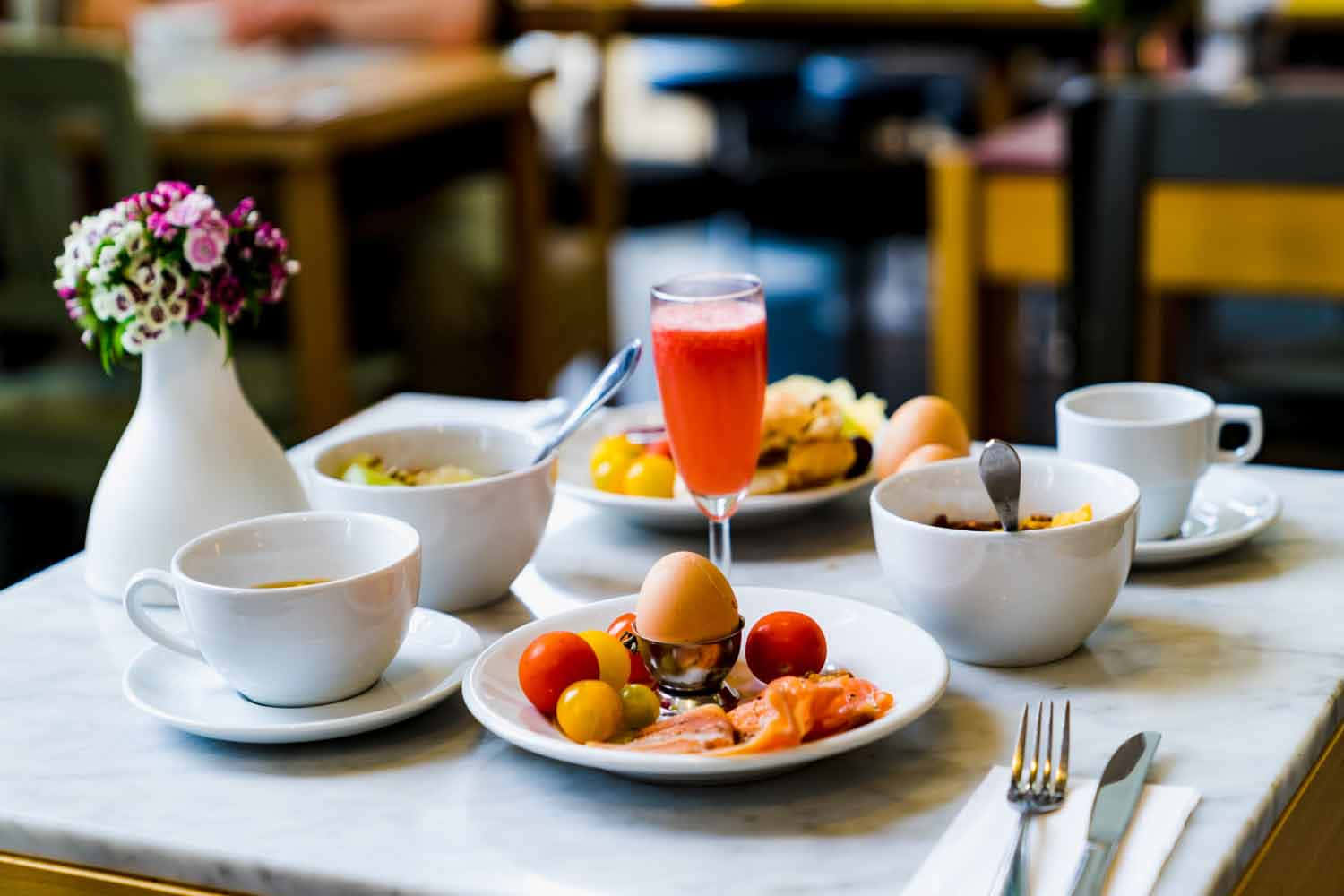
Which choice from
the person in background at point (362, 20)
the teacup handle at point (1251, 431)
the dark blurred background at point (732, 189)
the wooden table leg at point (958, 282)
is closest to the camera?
the teacup handle at point (1251, 431)

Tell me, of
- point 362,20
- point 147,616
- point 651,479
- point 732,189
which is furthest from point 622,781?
point 732,189

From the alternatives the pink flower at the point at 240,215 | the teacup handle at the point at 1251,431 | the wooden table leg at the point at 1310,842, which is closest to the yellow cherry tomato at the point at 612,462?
the pink flower at the point at 240,215

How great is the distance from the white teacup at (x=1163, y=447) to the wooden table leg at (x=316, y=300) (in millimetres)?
1930

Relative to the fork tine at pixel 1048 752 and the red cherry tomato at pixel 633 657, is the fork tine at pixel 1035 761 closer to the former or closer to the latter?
the fork tine at pixel 1048 752

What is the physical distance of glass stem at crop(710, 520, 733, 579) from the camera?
3.73 ft

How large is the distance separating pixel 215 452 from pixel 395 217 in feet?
7.93

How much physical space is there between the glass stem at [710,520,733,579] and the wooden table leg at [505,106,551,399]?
2.52 meters

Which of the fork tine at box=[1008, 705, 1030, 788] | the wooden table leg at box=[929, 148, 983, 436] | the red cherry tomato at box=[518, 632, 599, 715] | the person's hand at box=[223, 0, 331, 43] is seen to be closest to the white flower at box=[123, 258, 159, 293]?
the red cherry tomato at box=[518, 632, 599, 715]

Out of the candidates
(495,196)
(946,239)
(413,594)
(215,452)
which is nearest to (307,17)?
(495,196)

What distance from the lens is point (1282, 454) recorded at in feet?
7.61

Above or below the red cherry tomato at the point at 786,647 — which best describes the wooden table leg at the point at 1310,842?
below

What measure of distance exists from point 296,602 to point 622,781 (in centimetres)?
20

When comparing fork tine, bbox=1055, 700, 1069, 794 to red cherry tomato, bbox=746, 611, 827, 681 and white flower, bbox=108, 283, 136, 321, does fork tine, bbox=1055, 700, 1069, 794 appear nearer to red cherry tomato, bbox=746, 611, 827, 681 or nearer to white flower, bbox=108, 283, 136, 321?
red cherry tomato, bbox=746, 611, 827, 681

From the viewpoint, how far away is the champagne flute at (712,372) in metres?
1.09
